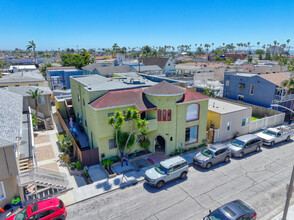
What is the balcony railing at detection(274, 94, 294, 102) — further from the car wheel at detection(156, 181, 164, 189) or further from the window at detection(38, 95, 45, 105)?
the window at detection(38, 95, 45, 105)

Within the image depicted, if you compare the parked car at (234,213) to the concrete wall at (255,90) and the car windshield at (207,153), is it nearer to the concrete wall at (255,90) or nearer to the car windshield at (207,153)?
the car windshield at (207,153)

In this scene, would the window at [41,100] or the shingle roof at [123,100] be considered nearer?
the shingle roof at [123,100]

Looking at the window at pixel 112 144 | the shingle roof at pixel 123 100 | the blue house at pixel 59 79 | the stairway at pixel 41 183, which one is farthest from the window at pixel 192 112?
the blue house at pixel 59 79

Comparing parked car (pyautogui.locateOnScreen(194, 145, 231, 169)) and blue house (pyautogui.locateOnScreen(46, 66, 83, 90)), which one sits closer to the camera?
parked car (pyautogui.locateOnScreen(194, 145, 231, 169))

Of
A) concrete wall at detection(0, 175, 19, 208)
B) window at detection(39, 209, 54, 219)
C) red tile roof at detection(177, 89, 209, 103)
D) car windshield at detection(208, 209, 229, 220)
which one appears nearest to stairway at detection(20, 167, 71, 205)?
concrete wall at detection(0, 175, 19, 208)

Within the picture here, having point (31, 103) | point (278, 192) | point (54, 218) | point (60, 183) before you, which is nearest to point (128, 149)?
point (60, 183)

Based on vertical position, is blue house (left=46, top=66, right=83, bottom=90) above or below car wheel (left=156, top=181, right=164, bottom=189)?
above

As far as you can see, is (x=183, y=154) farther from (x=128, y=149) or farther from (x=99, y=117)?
(x=99, y=117)
